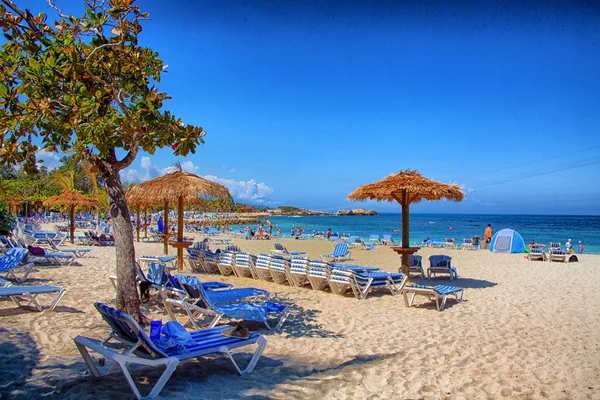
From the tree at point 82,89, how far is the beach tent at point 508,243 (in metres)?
18.2

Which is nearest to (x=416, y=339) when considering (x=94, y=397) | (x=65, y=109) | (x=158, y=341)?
(x=158, y=341)

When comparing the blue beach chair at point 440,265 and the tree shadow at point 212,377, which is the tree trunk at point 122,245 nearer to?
the tree shadow at point 212,377

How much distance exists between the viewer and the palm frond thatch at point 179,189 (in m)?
10.3

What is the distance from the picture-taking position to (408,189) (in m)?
9.53

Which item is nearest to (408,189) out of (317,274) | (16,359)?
(317,274)

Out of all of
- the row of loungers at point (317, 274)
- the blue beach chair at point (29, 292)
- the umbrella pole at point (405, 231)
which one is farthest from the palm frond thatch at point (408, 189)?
the blue beach chair at point (29, 292)

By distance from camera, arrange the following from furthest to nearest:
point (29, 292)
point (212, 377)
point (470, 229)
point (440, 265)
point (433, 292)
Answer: point (470, 229) → point (440, 265) → point (433, 292) → point (29, 292) → point (212, 377)

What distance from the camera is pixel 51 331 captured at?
5066 millimetres

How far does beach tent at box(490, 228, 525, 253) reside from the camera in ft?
63.4

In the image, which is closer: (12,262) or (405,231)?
(12,262)

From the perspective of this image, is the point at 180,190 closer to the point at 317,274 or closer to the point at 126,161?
the point at 317,274

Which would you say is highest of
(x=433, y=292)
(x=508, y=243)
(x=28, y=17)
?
(x=28, y=17)

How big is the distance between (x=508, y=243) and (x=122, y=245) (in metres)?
18.3

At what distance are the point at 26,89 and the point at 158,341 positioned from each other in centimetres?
276
